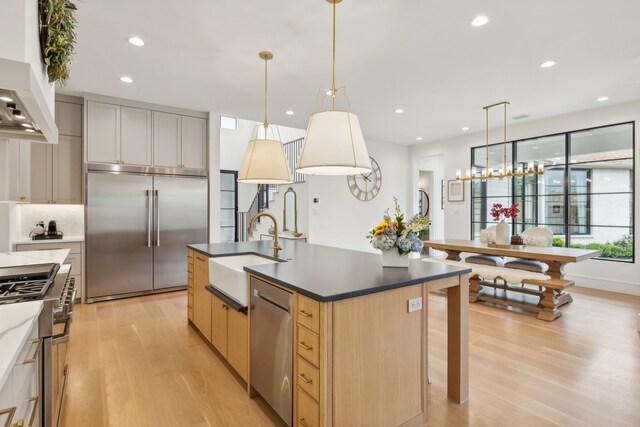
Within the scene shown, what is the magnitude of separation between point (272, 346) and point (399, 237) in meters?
1.01

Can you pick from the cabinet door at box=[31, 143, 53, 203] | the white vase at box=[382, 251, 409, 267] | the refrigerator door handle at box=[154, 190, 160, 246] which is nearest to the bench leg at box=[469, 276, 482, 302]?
the white vase at box=[382, 251, 409, 267]

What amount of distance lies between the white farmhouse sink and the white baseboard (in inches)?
214

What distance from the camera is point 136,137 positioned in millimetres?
4754

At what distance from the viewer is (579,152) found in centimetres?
557

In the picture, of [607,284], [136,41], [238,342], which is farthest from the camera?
[607,284]

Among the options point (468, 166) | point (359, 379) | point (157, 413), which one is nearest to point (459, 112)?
point (468, 166)

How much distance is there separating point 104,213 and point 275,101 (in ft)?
9.21

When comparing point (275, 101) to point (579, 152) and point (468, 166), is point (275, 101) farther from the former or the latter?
point (579, 152)

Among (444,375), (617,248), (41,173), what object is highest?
(41,173)

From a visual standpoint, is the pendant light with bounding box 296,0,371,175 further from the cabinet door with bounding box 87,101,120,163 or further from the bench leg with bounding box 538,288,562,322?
the cabinet door with bounding box 87,101,120,163

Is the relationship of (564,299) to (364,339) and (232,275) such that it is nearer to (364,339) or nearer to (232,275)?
(364,339)

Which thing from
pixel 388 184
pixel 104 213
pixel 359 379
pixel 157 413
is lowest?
pixel 157 413

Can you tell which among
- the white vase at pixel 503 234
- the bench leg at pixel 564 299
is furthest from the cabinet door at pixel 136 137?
the bench leg at pixel 564 299

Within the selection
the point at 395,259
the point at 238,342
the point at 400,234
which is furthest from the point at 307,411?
the point at 400,234
